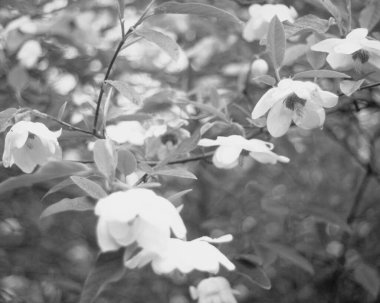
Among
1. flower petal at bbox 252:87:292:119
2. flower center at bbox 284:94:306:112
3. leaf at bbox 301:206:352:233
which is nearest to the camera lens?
flower petal at bbox 252:87:292:119

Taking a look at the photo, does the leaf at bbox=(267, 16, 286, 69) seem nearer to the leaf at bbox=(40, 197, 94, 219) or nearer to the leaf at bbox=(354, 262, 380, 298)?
the leaf at bbox=(40, 197, 94, 219)

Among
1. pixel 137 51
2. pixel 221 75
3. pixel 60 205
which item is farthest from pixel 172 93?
pixel 137 51

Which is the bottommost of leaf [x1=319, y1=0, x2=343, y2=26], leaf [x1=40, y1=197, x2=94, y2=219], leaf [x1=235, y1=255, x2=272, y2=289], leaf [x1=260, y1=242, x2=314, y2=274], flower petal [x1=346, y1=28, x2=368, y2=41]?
leaf [x1=260, y1=242, x2=314, y2=274]

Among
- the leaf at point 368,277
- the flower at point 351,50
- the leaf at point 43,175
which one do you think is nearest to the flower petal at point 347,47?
the flower at point 351,50

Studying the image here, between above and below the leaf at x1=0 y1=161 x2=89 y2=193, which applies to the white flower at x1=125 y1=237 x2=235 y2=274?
below

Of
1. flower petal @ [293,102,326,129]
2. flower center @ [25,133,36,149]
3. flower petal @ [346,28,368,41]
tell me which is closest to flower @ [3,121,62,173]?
flower center @ [25,133,36,149]

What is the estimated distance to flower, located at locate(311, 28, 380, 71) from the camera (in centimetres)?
105

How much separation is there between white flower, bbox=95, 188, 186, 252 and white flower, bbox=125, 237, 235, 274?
30mm

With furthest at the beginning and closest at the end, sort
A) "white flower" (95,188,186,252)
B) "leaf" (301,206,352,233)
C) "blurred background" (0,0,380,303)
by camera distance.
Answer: "blurred background" (0,0,380,303)
"leaf" (301,206,352,233)
"white flower" (95,188,186,252)

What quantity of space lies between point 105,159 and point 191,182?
1.58 meters

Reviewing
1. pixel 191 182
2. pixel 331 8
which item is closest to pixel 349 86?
pixel 331 8

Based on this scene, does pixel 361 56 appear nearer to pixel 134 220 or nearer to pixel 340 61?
pixel 340 61

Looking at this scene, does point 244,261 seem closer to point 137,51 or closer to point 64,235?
point 64,235

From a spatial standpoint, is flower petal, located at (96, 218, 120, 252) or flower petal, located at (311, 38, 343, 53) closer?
flower petal, located at (96, 218, 120, 252)
